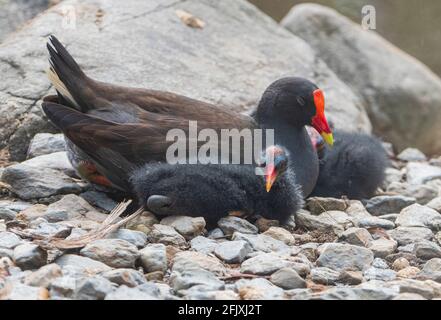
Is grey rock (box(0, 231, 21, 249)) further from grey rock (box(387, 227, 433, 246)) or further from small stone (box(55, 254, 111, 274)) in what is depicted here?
grey rock (box(387, 227, 433, 246))

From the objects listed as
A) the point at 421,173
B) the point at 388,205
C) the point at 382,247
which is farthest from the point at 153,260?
the point at 421,173

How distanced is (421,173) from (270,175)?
3104mm

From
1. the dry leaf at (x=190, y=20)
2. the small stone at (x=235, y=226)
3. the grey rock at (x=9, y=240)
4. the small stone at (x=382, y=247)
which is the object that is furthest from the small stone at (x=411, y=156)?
the grey rock at (x=9, y=240)

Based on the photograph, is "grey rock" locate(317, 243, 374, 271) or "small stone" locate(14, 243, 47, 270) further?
"grey rock" locate(317, 243, 374, 271)

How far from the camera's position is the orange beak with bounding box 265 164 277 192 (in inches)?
219

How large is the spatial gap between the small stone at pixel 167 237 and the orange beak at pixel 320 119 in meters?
1.61

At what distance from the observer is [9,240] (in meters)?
4.84

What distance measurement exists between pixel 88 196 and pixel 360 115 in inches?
146

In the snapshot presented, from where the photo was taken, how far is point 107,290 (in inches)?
159

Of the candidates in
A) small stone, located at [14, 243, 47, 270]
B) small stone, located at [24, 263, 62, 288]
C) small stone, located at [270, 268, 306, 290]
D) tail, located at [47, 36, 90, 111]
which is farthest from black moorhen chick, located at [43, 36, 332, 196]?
small stone, located at [24, 263, 62, 288]

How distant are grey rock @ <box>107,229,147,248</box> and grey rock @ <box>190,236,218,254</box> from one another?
0.28m

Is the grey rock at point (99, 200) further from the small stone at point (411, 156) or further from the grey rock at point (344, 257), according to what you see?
the small stone at point (411, 156)

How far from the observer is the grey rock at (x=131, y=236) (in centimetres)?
511
